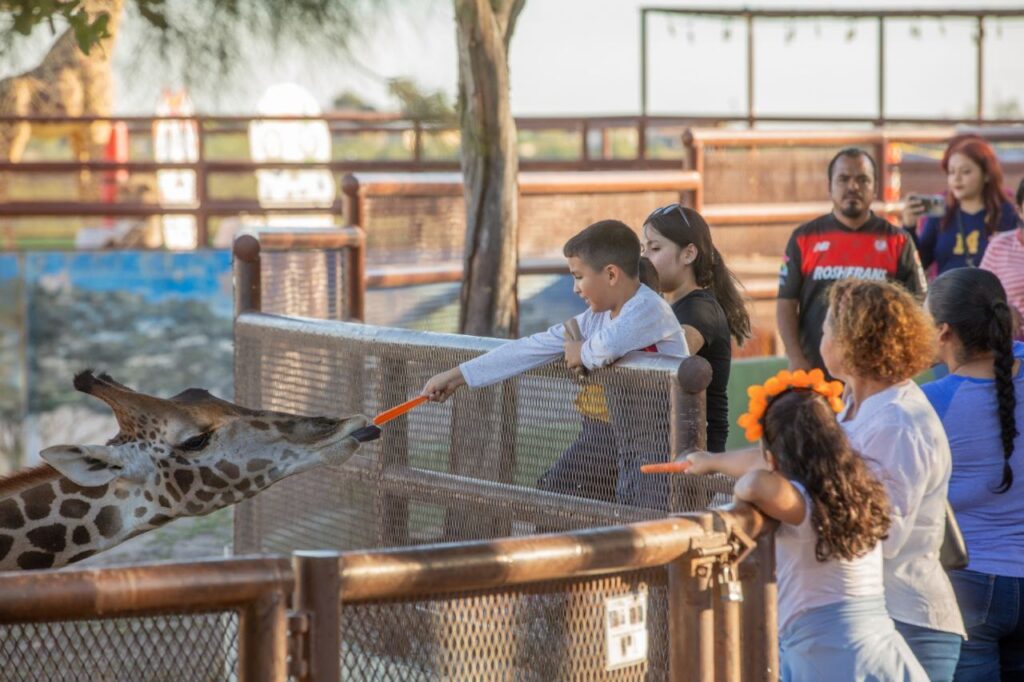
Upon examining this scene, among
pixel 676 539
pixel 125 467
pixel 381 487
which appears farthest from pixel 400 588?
pixel 381 487

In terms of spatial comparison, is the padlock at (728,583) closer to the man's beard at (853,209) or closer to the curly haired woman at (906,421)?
the curly haired woman at (906,421)

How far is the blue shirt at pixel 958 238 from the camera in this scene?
7074 millimetres

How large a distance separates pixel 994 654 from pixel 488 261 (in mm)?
3909

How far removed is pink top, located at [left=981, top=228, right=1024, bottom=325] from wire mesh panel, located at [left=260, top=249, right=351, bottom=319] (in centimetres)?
303

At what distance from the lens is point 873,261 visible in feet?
21.1

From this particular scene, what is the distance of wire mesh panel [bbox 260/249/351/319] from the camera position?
6.85 meters

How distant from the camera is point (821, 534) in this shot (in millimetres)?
3139

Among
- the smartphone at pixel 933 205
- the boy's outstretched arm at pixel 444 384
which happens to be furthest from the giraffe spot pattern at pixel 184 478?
the smartphone at pixel 933 205

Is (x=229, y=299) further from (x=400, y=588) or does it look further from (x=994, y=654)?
(x=400, y=588)

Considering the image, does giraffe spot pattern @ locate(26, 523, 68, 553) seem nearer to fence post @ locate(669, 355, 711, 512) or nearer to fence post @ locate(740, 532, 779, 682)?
fence post @ locate(669, 355, 711, 512)

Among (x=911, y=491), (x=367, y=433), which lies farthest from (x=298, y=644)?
(x=367, y=433)

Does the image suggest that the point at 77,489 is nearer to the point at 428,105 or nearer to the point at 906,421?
the point at 906,421

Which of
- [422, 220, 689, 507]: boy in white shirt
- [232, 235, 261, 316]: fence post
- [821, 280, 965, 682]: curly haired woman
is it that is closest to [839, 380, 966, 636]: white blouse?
[821, 280, 965, 682]: curly haired woman

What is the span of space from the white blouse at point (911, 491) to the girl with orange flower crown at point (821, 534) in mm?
125
